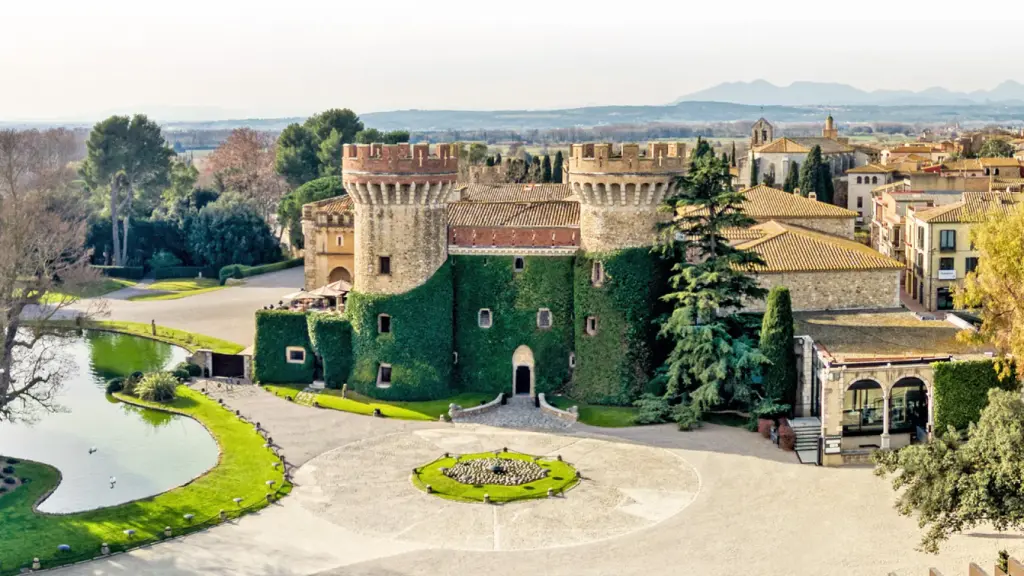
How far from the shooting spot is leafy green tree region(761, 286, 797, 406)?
147 feet

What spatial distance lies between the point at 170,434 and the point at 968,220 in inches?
1666

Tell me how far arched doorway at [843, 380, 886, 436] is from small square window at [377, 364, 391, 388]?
60.6 ft

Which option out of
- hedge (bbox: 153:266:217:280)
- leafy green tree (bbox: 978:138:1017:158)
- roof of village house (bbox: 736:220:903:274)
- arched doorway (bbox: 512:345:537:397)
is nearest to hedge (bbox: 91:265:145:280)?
hedge (bbox: 153:266:217:280)

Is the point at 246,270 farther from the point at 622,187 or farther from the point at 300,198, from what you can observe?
the point at 622,187

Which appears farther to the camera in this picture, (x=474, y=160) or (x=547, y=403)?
(x=474, y=160)

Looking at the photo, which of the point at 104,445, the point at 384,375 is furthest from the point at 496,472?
the point at 104,445

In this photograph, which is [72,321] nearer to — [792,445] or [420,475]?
[420,475]

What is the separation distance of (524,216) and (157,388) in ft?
57.2

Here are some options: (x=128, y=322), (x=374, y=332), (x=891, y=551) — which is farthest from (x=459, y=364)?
(x=128, y=322)

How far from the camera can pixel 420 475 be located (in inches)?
1574

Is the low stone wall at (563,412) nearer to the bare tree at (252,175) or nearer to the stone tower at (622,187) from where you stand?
the stone tower at (622,187)

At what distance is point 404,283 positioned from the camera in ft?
161

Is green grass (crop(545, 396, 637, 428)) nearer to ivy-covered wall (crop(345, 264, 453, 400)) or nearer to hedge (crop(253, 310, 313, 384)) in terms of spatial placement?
ivy-covered wall (crop(345, 264, 453, 400))

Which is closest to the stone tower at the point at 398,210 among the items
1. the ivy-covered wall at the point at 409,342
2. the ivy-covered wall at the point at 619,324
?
the ivy-covered wall at the point at 409,342
